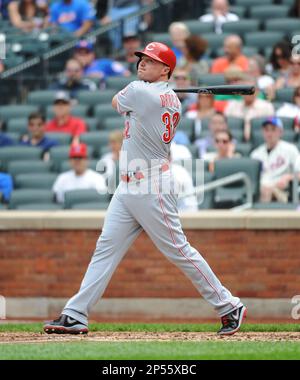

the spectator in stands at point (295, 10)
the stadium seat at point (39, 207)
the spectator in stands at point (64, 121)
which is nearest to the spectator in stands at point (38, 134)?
the spectator in stands at point (64, 121)

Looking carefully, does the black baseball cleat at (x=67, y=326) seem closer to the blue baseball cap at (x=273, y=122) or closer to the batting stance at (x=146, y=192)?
the batting stance at (x=146, y=192)

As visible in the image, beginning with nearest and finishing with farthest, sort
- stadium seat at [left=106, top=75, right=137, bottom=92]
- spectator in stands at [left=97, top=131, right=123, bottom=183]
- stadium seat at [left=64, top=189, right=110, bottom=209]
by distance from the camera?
stadium seat at [left=64, top=189, right=110, bottom=209] → spectator in stands at [left=97, top=131, right=123, bottom=183] → stadium seat at [left=106, top=75, right=137, bottom=92]

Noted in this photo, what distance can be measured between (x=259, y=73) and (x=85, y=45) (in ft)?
8.87

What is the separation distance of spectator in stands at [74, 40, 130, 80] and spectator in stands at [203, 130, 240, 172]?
9.95 feet

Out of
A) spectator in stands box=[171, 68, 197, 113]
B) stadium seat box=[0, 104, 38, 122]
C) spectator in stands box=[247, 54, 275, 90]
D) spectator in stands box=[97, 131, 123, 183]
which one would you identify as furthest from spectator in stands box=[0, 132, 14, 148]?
spectator in stands box=[247, 54, 275, 90]

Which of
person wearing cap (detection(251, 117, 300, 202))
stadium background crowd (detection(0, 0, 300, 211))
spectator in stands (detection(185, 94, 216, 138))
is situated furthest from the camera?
spectator in stands (detection(185, 94, 216, 138))

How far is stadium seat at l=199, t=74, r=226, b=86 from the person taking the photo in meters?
15.1

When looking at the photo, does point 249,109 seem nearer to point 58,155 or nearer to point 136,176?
point 58,155

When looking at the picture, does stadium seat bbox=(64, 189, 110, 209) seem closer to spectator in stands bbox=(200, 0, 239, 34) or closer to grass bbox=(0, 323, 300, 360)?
spectator in stands bbox=(200, 0, 239, 34)

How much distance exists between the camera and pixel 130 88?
29.3 feet

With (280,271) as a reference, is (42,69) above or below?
above

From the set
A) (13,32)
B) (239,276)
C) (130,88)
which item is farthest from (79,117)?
(130,88)
